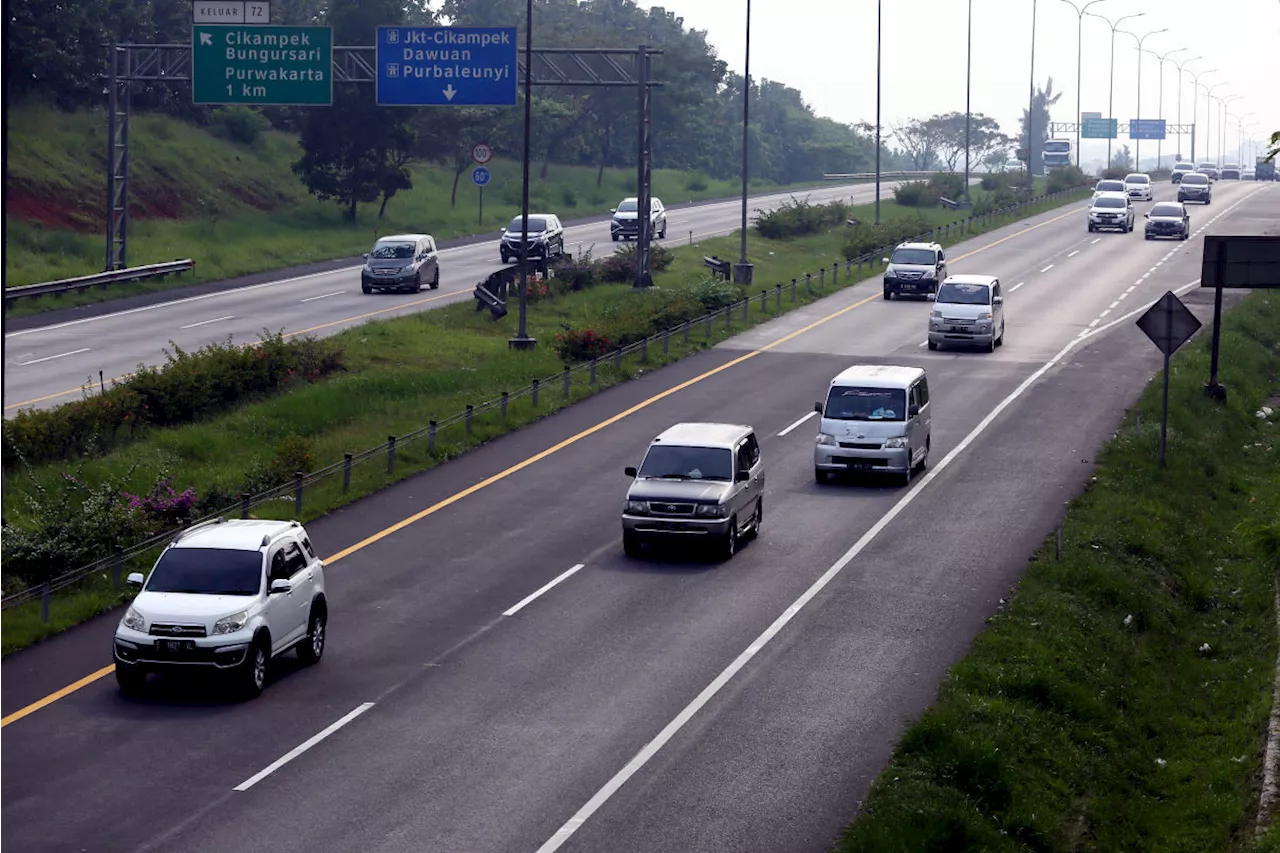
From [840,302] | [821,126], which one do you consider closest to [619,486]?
[840,302]

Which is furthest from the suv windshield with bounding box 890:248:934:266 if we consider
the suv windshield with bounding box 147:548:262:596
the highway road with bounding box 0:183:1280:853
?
the suv windshield with bounding box 147:548:262:596

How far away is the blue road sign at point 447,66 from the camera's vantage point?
2127 inches

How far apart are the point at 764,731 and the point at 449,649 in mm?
4871

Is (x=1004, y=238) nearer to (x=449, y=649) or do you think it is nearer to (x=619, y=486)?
(x=619, y=486)

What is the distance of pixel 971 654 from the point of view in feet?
65.6

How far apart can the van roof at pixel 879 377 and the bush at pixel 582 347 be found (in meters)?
12.7

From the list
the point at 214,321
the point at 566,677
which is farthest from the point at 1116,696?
the point at 214,321

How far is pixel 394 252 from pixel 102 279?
33.4 ft

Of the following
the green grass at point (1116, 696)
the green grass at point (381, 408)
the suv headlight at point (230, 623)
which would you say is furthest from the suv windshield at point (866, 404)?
the suv headlight at point (230, 623)

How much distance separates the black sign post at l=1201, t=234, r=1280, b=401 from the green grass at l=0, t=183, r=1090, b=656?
1408cm

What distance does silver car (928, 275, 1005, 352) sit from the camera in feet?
152

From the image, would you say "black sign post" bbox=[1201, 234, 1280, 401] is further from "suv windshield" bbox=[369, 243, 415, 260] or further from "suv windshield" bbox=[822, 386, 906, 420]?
"suv windshield" bbox=[369, 243, 415, 260]

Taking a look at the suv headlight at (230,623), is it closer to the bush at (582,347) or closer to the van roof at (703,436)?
the van roof at (703,436)

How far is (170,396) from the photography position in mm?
36562
